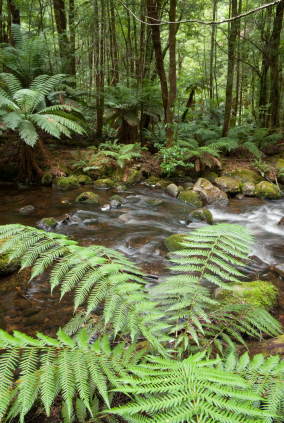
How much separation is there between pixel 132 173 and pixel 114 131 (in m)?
4.03

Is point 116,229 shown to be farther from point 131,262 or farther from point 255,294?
point 131,262

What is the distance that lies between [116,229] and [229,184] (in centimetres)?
439

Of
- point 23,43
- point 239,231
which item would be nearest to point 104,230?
point 239,231

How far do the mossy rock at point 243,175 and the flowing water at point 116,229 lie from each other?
1.13 metres

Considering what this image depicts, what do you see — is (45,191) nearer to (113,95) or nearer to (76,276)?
(113,95)

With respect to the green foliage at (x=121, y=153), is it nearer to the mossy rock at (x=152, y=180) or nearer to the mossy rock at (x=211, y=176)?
the mossy rock at (x=152, y=180)

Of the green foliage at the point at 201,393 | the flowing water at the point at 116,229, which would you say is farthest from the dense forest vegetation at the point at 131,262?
the flowing water at the point at 116,229

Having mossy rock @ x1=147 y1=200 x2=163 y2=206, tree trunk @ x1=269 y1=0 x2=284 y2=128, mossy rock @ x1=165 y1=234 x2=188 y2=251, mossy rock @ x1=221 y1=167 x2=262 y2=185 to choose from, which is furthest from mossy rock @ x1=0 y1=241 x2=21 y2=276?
tree trunk @ x1=269 y1=0 x2=284 y2=128

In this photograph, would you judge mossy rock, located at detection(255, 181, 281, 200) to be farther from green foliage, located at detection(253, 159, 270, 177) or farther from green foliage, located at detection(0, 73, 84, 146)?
green foliage, located at detection(0, 73, 84, 146)

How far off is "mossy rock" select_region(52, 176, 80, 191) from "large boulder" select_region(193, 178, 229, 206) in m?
3.66

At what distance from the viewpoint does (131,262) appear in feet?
5.30

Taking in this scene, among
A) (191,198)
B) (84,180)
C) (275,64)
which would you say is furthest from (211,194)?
(275,64)

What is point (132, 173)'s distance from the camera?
27.2 feet

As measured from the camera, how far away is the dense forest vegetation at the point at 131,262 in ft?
3.18
